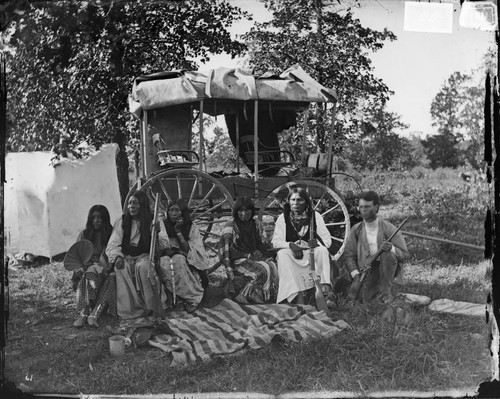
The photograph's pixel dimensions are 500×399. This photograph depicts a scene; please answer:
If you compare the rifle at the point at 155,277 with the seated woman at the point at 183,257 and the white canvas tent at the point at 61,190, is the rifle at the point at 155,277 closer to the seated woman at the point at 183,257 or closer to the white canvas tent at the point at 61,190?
the seated woman at the point at 183,257

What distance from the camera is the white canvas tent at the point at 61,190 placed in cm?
480

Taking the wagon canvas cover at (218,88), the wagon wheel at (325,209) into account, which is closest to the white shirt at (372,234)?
the wagon wheel at (325,209)

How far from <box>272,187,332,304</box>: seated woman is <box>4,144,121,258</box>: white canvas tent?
4.61ft

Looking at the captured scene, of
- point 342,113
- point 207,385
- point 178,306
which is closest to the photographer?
point 207,385

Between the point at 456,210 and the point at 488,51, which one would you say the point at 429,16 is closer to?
the point at 488,51

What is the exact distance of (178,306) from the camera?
4.62 m

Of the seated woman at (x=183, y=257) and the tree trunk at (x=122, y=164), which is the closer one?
the seated woman at (x=183, y=257)

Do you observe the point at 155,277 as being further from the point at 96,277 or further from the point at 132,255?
the point at 96,277

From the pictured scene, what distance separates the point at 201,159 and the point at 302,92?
106 centimetres

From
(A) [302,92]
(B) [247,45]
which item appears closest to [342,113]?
(A) [302,92]

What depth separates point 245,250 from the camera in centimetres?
479

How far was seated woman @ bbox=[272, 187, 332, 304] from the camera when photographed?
4.62 meters

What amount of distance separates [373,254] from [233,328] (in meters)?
1.32

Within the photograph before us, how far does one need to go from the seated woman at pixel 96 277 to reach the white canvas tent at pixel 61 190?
0.40ft
